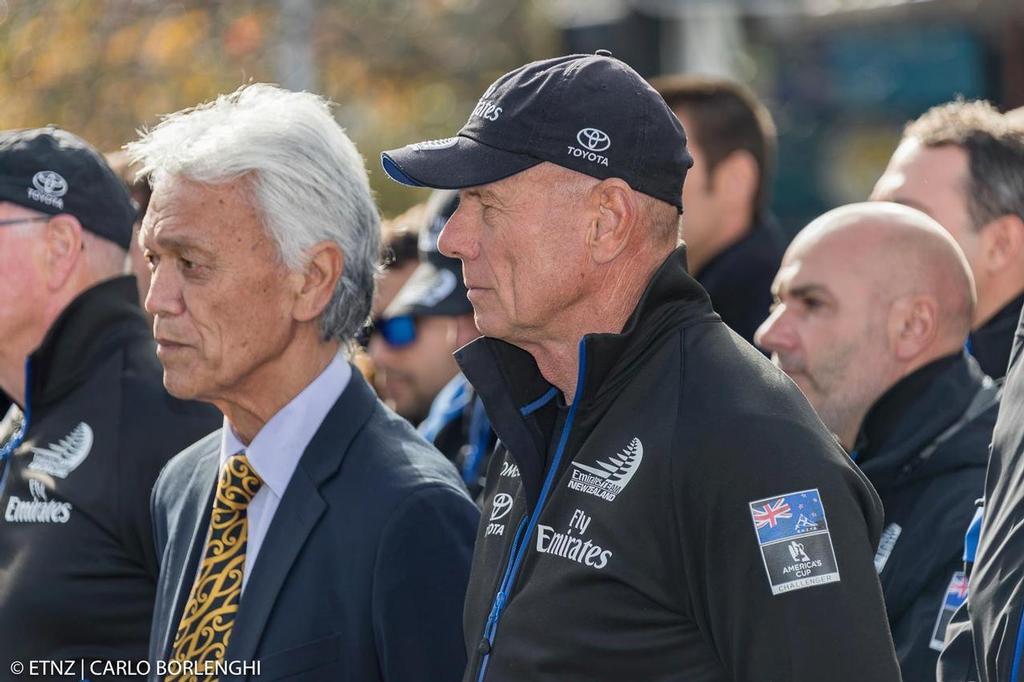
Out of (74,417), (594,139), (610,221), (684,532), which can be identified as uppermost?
(594,139)

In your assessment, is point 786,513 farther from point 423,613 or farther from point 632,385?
point 423,613

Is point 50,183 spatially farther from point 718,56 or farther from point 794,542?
point 718,56

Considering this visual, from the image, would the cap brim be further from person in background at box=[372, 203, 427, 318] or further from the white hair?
person in background at box=[372, 203, 427, 318]

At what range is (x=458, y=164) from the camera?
8.59 ft

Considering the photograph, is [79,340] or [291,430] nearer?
[291,430]

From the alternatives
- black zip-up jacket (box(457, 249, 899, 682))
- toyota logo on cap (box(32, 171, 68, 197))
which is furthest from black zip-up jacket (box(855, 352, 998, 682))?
toyota logo on cap (box(32, 171, 68, 197))

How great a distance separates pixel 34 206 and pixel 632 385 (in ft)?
7.12

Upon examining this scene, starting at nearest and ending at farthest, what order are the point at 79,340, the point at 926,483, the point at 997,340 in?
the point at 926,483 → the point at 79,340 → the point at 997,340

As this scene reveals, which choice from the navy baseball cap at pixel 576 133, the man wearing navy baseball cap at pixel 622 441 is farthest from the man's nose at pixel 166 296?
the navy baseball cap at pixel 576 133

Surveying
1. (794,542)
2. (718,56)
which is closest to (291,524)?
(794,542)

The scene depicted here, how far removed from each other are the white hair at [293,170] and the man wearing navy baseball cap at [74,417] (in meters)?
0.57

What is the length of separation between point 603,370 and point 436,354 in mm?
3260

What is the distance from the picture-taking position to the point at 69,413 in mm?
3758

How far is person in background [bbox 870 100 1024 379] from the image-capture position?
14.9 feet
